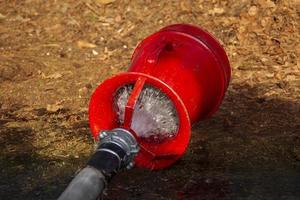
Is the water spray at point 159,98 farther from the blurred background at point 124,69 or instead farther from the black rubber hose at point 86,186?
the blurred background at point 124,69

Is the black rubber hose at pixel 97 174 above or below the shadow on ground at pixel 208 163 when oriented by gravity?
above

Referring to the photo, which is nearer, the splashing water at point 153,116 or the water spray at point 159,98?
the water spray at point 159,98

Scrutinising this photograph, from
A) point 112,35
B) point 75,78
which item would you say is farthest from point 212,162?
point 112,35

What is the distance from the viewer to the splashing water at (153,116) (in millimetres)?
3334

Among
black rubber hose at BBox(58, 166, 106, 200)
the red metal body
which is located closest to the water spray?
the red metal body

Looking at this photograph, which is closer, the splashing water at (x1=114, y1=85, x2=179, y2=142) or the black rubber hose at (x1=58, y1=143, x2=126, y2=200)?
the black rubber hose at (x1=58, y1=143, x2=126, y2=200)

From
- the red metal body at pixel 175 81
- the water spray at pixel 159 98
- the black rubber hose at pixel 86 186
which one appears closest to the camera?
the black rubber hose at pixel 86 186

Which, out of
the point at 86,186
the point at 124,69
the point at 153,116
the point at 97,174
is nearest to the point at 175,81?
the point at 153,116

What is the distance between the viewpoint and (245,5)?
18.9 feet

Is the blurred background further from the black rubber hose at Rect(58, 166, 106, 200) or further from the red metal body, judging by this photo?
the black rubber hose at Rect(58, 166, 106, 200)

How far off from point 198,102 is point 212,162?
1.56 ft

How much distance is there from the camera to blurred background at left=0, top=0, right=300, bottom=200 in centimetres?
352

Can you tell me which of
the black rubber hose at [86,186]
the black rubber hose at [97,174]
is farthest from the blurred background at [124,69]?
the black rubber hose at [86,186]

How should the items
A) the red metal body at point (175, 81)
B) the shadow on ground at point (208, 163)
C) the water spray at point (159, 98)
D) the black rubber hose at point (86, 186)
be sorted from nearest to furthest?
the black rubber hose at point (86, 186) → the water spray at point (159, 98) → the red metal body at point (175, 81) → the shadow on ground at point (208, 163)
